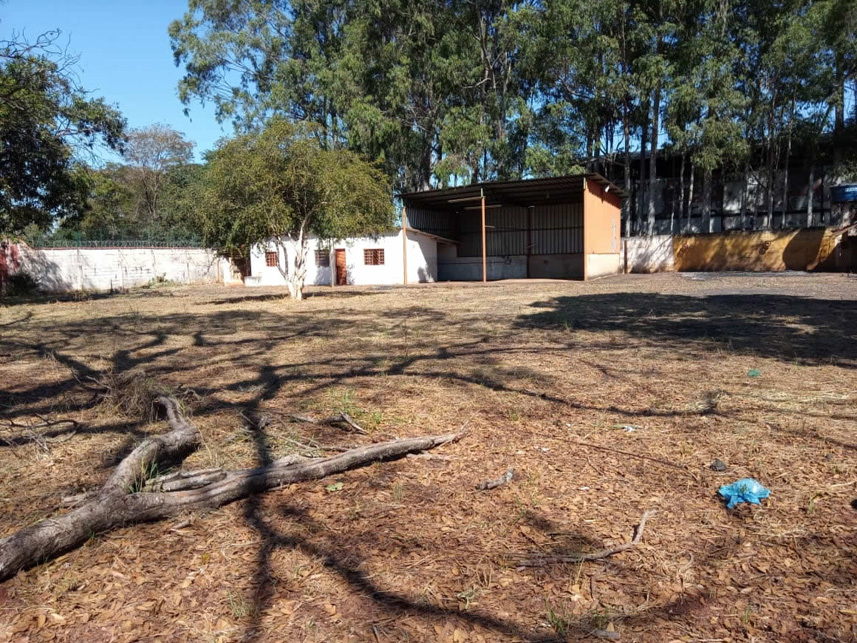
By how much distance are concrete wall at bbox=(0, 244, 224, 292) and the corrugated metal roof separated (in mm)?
11398

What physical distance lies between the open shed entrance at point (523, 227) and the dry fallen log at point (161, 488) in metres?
24.1

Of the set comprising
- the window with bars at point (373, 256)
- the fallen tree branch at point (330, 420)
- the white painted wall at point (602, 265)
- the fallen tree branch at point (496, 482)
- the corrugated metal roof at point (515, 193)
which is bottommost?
the fallen tree branch at point (496, 482)

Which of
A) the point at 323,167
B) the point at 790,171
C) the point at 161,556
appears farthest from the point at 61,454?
the point at 790,171

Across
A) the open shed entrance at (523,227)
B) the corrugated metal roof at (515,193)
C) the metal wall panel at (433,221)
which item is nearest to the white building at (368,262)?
the metal wall panel at (433,221)

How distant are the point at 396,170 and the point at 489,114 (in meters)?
6.60

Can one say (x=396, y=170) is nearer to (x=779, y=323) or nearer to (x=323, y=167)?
(x=323, y=167)

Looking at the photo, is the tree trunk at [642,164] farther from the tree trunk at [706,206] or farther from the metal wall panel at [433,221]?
the metal wall panel at [433,221]

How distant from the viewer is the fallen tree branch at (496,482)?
3258 mm

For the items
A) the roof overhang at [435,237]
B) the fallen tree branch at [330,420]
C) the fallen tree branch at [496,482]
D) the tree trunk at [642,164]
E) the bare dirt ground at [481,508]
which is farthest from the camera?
the tree trunk at [642,164]

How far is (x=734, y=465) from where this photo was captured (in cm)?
343

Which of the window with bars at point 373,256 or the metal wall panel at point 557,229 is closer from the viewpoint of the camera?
the window with bars at point 373,256

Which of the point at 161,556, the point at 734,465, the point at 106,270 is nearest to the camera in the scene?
the point at 161,556

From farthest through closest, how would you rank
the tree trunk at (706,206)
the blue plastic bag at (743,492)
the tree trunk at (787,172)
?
the tree trunk at (706,206), the tree trunk at (787,172), the blue plastic bag at (743,492)

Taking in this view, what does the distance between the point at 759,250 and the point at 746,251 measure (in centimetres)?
57
